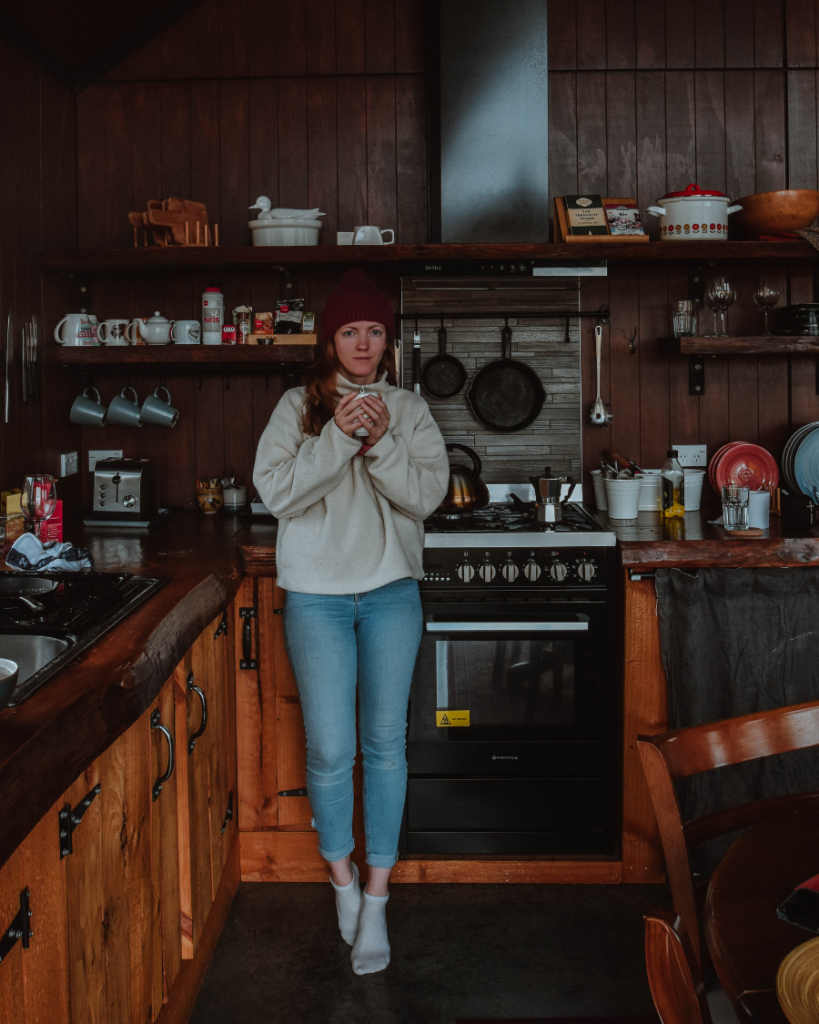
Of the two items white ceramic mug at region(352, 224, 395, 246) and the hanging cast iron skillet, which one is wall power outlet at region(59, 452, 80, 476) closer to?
white ceramic mug at region(352, 224, 395, 246)

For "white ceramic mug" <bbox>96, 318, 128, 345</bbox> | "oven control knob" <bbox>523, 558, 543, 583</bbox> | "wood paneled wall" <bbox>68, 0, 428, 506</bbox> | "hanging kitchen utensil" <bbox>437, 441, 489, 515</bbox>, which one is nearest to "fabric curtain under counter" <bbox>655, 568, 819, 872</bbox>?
"oven control knob" <bbox>523, 558, 543, 583</bbox>

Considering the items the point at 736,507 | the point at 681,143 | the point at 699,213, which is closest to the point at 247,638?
the point at 736,507

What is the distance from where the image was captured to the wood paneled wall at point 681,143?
127 inches

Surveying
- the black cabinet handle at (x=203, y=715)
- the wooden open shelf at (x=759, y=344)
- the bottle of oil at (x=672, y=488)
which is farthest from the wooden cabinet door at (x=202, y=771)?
the wooden open shelf at (x=759, y=344)

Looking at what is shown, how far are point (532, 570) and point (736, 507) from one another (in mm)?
643

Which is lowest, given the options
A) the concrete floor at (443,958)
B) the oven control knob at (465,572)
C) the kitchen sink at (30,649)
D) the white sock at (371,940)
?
the concrete floor at (443,958)

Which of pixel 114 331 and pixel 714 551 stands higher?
pixel 114 331

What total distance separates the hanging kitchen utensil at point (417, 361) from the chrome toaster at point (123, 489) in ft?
3.03

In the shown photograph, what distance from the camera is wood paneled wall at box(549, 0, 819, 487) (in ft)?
10.5

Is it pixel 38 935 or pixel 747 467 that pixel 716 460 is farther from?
pixel 38 935

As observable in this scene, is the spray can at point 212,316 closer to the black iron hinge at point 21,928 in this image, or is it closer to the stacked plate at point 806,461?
Answer: the stacked plate at point 806,461

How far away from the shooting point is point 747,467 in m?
3.17

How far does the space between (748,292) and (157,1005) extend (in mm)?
2829

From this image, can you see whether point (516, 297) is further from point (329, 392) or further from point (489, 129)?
point (329, 392)
